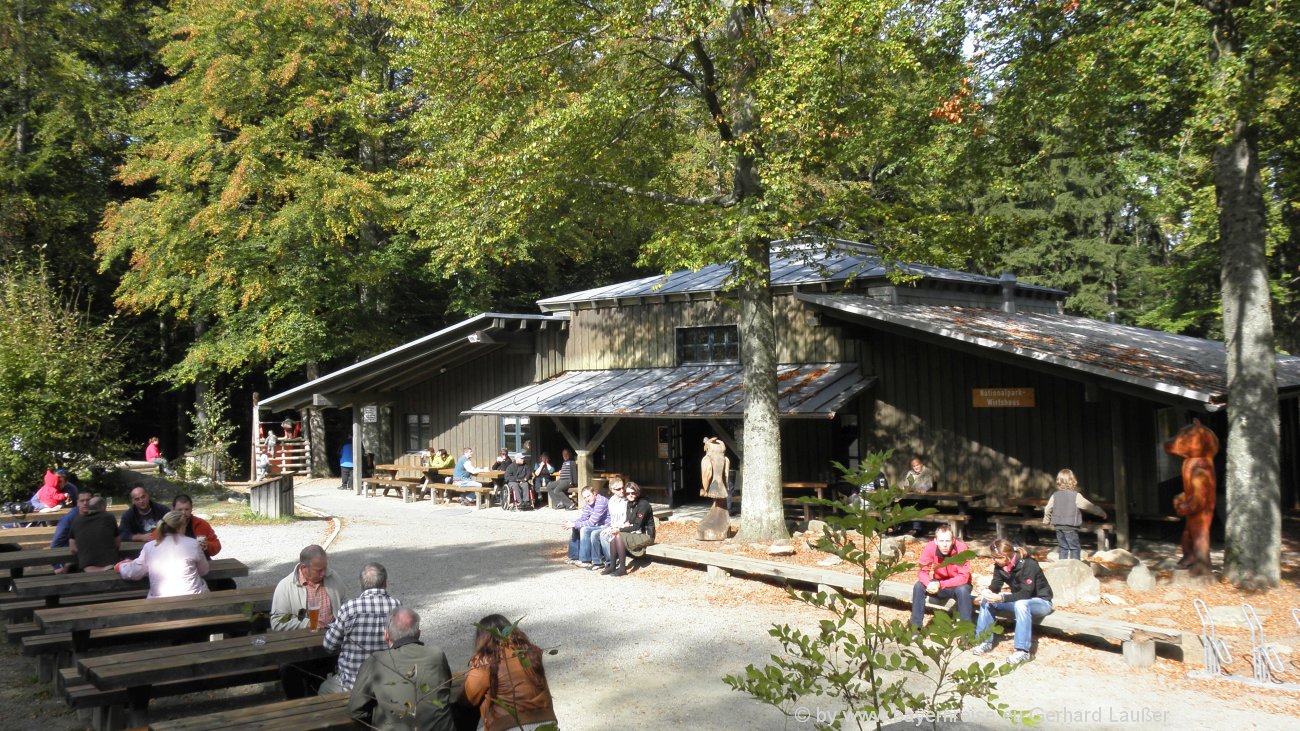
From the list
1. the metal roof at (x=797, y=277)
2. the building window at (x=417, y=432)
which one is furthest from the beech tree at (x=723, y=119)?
the building window at (x=417, y=432)

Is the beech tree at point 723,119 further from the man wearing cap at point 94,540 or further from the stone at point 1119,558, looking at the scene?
the man wearing cap at point 94,540

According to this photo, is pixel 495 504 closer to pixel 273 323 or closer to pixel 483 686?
pixel 273 323

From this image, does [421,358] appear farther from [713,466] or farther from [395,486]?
[713,466]

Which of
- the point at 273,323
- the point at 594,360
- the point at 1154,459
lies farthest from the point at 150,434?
the point at 1154,459

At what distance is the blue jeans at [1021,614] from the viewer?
8688 mm

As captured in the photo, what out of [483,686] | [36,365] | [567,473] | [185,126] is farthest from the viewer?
[185,126]

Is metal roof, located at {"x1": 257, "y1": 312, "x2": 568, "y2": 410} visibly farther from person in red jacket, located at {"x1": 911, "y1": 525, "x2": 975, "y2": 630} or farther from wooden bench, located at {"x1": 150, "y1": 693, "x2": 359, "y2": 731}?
wooden bench, located at {"x1": 150, "y1": 693, "x2": 359, "y2": 731}

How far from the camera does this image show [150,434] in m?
36.1

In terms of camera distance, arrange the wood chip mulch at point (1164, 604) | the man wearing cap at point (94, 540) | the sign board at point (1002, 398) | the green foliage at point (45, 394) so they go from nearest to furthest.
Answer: the wood chip mulch at point (1164, 604)
the man wearing cap at point (94, 540)
the sign board at point (1002, 398)
the green foliage at point (45, 394)

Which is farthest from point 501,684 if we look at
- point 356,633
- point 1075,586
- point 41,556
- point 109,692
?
point 1075,586

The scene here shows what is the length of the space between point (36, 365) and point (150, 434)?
65.2 ft

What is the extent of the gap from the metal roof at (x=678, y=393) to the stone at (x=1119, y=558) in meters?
4.34

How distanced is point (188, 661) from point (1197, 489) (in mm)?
10646

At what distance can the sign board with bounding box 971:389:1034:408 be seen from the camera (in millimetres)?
15141
